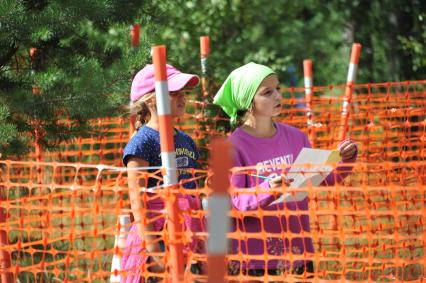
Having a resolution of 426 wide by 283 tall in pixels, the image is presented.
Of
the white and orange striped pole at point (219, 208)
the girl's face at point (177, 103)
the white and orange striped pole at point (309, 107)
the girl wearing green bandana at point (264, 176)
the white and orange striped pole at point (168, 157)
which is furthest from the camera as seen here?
the white and orange striped pole at point (309, 107)

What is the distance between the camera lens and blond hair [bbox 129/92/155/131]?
→ 499cm

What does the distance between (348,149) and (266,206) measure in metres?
0.60

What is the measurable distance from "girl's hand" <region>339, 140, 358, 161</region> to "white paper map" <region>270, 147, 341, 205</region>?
34 cm

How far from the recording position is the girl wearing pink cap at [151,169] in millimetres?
4484

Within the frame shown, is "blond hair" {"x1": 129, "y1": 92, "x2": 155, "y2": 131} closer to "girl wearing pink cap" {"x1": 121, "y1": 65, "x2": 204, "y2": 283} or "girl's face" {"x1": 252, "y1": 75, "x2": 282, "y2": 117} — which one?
"girl wearing pink cap" {"x1": 121, "y1": 65, "x2": 204, "y2": 283}

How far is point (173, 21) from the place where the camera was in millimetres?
11523

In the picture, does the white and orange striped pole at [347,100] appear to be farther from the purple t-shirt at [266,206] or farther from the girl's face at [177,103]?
the girl's face at [177,103]

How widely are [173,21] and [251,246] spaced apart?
682 centimetres

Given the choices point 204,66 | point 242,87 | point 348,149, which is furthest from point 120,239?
point 204,66

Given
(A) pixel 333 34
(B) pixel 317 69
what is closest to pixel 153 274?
(B) pixel 317 69

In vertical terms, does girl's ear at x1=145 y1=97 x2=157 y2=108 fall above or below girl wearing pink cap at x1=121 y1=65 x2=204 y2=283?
above

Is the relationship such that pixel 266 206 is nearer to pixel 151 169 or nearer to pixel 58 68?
pixel 151 169

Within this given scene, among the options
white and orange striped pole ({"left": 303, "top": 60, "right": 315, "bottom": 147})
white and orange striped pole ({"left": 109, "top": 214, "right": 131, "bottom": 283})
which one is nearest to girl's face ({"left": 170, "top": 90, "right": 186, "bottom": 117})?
white and orange striped pole ({"left": 109, "top": 214, "right": 131, "bottom": 283})

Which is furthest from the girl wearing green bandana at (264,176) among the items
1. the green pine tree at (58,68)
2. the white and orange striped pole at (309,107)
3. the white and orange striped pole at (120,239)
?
the white and orange striped pole at (309,107)
